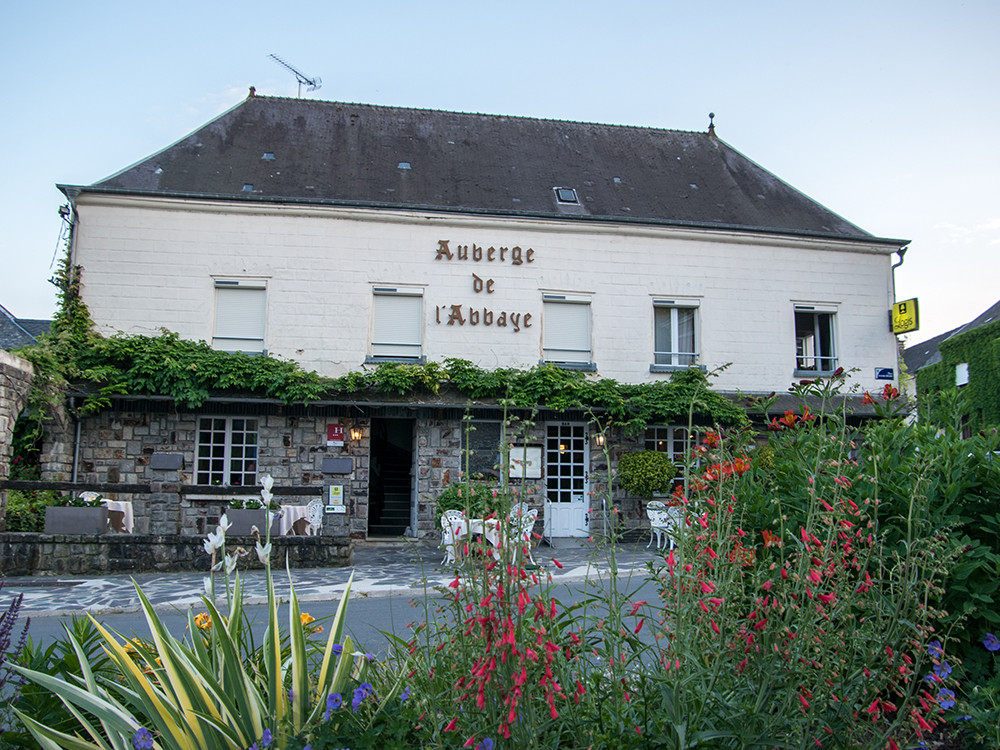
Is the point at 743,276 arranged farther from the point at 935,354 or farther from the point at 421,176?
the point at 935,354

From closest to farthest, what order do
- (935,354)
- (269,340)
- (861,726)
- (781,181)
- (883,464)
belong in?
(861,726), (883,464), (269,340), (781,181), (935,354)

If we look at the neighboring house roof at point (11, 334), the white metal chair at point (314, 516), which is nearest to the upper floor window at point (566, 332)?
the white metal chair at point (314, 516)

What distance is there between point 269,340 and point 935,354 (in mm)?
30957

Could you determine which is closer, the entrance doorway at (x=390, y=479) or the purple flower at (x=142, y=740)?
the purple flower at (x=142, y=740)

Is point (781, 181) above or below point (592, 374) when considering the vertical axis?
above

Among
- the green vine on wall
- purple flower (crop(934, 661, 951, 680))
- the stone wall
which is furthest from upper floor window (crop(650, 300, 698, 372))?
purple flower (crop(934, 661, 951, 680))

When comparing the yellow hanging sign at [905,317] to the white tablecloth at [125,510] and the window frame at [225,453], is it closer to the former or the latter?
the window frame at [225,453]

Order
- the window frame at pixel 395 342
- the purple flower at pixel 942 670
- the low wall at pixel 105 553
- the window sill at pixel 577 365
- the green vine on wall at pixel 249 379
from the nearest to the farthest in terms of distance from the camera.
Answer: the purple flower at pixel 942 670 < the low wall at pixel 105 553 < the green vine on wall at pixel 249 379 < the window frame at pixel 395 342 < the window sill at pixel 577 365

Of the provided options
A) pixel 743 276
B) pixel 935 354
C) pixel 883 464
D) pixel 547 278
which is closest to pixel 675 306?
pixel 743 276

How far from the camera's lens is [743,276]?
52.2 feet

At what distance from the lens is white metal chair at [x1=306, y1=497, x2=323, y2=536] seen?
12.5 meters

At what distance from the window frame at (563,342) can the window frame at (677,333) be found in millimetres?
1402

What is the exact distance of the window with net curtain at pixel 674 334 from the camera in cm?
1573

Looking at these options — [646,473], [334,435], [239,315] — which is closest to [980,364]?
[646,473]
